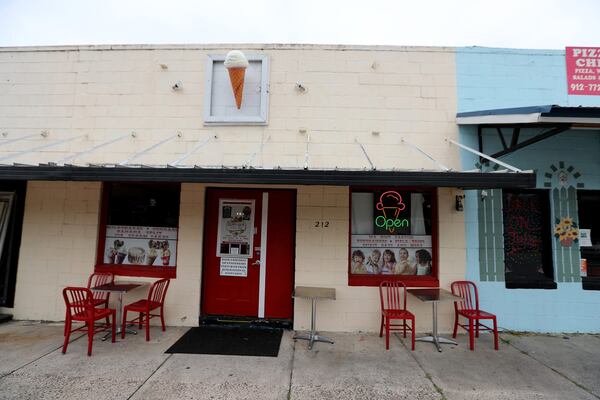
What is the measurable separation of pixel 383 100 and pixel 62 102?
589cm

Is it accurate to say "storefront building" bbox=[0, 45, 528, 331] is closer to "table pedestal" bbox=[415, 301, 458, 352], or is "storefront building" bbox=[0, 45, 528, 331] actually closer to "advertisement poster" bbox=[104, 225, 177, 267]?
"advertisement poster" bbox=[104, 225, 177, 267]

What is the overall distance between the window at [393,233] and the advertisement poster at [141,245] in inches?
125

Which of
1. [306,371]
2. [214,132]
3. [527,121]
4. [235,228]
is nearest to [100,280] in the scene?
[235,228]

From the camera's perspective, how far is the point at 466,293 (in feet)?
17.7

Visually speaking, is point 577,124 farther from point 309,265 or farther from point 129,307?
point 129,307

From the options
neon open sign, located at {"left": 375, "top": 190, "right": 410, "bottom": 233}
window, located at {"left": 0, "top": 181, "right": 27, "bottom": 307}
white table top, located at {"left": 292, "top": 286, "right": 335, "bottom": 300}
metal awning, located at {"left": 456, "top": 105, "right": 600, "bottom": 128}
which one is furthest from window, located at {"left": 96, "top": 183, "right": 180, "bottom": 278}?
metal awning, located at {"left": 456, "top": 105, "right": 600, "bottom": 128}

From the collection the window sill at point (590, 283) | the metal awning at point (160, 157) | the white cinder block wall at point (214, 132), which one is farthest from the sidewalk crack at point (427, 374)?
the window sill at point (590, 283)

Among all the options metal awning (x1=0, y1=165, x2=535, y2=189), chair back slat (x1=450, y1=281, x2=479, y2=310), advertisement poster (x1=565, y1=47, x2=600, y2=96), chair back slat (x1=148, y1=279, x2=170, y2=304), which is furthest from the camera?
advertisement poster (x1=565, y1=47, x2=600, y2=96)

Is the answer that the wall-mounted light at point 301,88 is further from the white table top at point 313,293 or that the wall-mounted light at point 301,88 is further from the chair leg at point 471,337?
the chair leg at point 471,337

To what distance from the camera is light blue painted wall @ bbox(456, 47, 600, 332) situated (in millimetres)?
5414

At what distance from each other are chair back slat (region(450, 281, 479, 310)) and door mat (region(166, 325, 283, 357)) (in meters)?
2.94

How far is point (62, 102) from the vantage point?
20.0 ft

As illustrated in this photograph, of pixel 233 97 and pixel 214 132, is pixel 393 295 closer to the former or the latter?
pixel 214 132

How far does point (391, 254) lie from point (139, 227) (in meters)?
4.47
